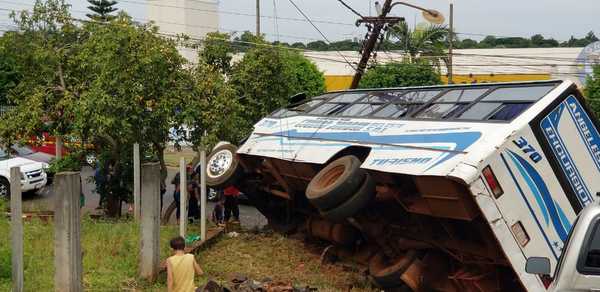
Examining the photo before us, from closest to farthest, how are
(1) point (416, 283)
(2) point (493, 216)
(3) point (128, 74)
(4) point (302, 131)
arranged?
(2) point (493, 216) → (1) point (416, 283) → (4) point (302, 131) → (3) point (128, 74)

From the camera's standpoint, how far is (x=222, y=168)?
1316cm

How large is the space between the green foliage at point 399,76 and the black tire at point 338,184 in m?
26.2

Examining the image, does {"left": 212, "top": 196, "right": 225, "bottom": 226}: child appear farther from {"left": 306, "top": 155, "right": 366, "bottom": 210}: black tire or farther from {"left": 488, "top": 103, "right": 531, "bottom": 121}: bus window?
{"left": 488, "top": 103, "right": 531, "bottom": 121}: bus window

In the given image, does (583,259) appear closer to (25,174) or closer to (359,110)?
(359,110)

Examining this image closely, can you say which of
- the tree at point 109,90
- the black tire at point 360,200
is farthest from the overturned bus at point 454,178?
the tree at point 109,90

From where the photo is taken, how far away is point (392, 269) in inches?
365

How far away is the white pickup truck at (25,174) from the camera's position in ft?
63.3

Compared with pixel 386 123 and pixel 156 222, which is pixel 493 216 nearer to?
pixel 386 123

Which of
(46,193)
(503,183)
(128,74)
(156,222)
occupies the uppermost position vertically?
(128,74)

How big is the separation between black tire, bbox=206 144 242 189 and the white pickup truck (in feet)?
27.1

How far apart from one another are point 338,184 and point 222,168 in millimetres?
4532

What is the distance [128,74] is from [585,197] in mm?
8384

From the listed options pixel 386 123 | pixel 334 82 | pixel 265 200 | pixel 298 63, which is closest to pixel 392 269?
pixel 386 123

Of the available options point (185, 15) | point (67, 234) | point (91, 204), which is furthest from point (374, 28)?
point (185, 15)
